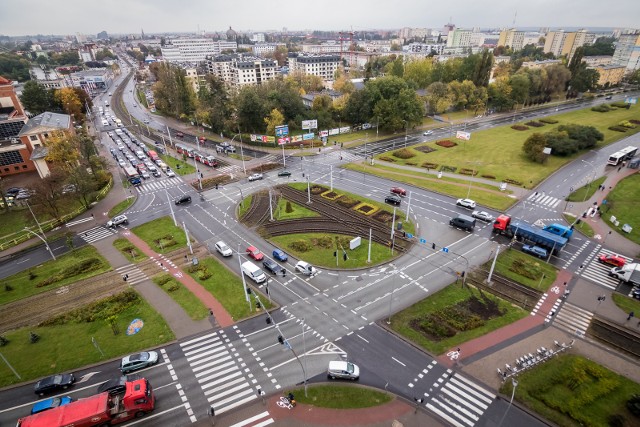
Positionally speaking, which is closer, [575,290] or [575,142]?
[575,290]

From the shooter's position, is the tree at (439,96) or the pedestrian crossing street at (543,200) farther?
the tree at (439,96)

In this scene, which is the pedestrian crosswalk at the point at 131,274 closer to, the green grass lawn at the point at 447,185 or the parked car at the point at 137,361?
the parked car at the point at 137,361

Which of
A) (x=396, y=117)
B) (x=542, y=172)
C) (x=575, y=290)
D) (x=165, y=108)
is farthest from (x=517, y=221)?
(x=165, y=108)

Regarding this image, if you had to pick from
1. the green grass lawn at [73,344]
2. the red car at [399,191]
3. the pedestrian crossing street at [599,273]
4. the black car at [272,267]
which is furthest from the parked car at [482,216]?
the green grass lawn at [73,344]

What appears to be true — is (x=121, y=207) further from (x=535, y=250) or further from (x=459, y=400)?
(x=535, y=250)

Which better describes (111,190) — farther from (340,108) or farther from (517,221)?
(517,221)

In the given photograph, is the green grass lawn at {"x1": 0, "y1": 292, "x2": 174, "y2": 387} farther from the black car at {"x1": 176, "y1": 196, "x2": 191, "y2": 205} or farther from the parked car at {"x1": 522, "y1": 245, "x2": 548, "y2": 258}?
the parked car at {"x1": 522, "y1": 245, "x2": 548, "y2": 258}
